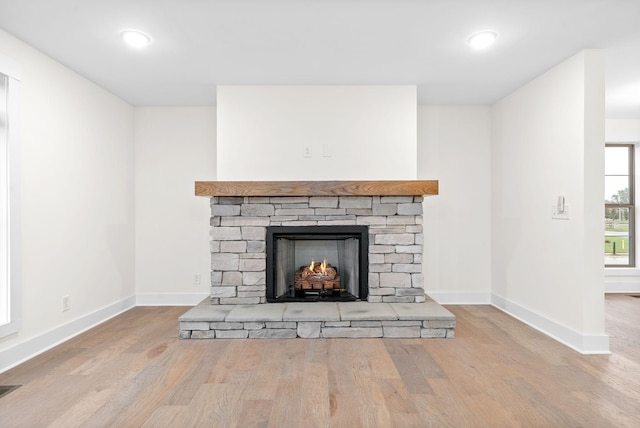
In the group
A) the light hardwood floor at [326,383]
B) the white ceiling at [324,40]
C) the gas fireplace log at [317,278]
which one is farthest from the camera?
the gas fireplace log at [317,278]

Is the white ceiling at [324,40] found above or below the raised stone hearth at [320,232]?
above

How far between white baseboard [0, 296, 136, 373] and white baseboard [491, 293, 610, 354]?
3874 millimetres

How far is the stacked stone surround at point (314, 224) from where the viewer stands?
11.8 ft

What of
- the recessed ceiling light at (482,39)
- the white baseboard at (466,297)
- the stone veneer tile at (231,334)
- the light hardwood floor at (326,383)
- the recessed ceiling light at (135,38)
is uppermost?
the recessed ceiling light at (482,39)

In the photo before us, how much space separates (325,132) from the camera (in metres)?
3.68

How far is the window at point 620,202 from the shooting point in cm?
520

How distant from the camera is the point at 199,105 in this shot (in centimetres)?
433

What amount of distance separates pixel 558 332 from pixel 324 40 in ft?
9.32

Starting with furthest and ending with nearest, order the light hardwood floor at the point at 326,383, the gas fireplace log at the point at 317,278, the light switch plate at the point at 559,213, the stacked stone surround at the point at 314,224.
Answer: the gas fireplace log at the point at 317,278, the stacked stone surround at the point at 314,224, the light switch plate at the point at 559,213, the light hardwood floor at the point at 326,383

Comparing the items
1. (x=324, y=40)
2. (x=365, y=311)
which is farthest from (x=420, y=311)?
(x=324, y=40)

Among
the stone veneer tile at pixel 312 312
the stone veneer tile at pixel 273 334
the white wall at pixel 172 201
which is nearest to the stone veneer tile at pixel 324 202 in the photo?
the stone veneer tile at pixel 312 312

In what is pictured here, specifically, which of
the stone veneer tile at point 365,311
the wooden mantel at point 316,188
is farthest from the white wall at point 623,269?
the stone veneer tile at point 365,311

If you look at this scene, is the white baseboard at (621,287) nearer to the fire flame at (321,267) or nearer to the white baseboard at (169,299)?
the fire flame at (321,267)

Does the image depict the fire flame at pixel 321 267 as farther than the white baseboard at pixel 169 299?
No
